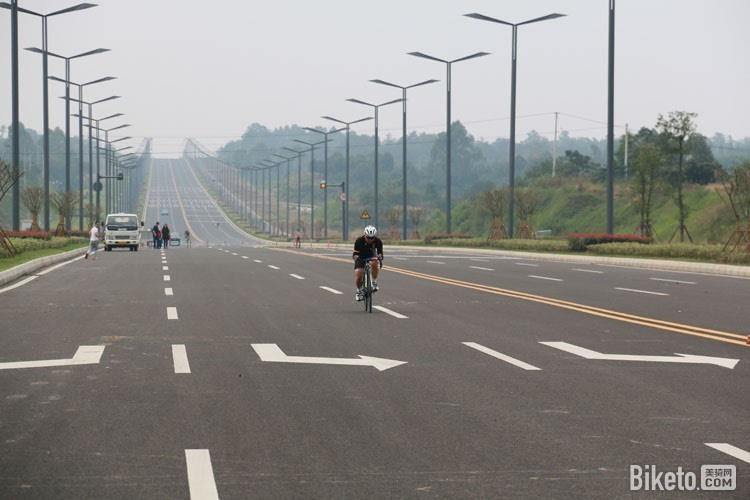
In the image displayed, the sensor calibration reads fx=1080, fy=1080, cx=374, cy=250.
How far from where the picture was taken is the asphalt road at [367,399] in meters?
6.33

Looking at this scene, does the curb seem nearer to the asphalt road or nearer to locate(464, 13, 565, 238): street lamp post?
the asphalt road

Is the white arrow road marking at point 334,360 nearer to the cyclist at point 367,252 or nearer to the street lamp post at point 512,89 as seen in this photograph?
the cyclist at point 367,252

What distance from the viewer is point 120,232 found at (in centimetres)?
5903

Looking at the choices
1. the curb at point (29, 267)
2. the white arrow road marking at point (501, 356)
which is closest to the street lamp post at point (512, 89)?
the curb at point (29, 267)

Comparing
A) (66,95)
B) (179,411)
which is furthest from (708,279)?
(66,95)

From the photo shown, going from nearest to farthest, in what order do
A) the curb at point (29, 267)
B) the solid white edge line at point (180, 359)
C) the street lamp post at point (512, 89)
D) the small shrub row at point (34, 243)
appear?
the solid white edge line at point (180, 359)
the curb at point (29, 267)
the small shrub row at point (34, 243)
the street lamp post at point (512, 89)

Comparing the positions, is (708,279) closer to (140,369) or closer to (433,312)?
(433,312)

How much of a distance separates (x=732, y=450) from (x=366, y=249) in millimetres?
11723

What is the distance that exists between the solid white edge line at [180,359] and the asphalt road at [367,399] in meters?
0.03

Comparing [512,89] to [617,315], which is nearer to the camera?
[617,315]

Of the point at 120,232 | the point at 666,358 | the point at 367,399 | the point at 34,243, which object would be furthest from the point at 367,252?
the point at 120,232

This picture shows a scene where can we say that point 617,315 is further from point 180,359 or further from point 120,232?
point 120,232

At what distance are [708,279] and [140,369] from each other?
19701 millimetres

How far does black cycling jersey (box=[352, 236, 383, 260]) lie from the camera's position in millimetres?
18234
